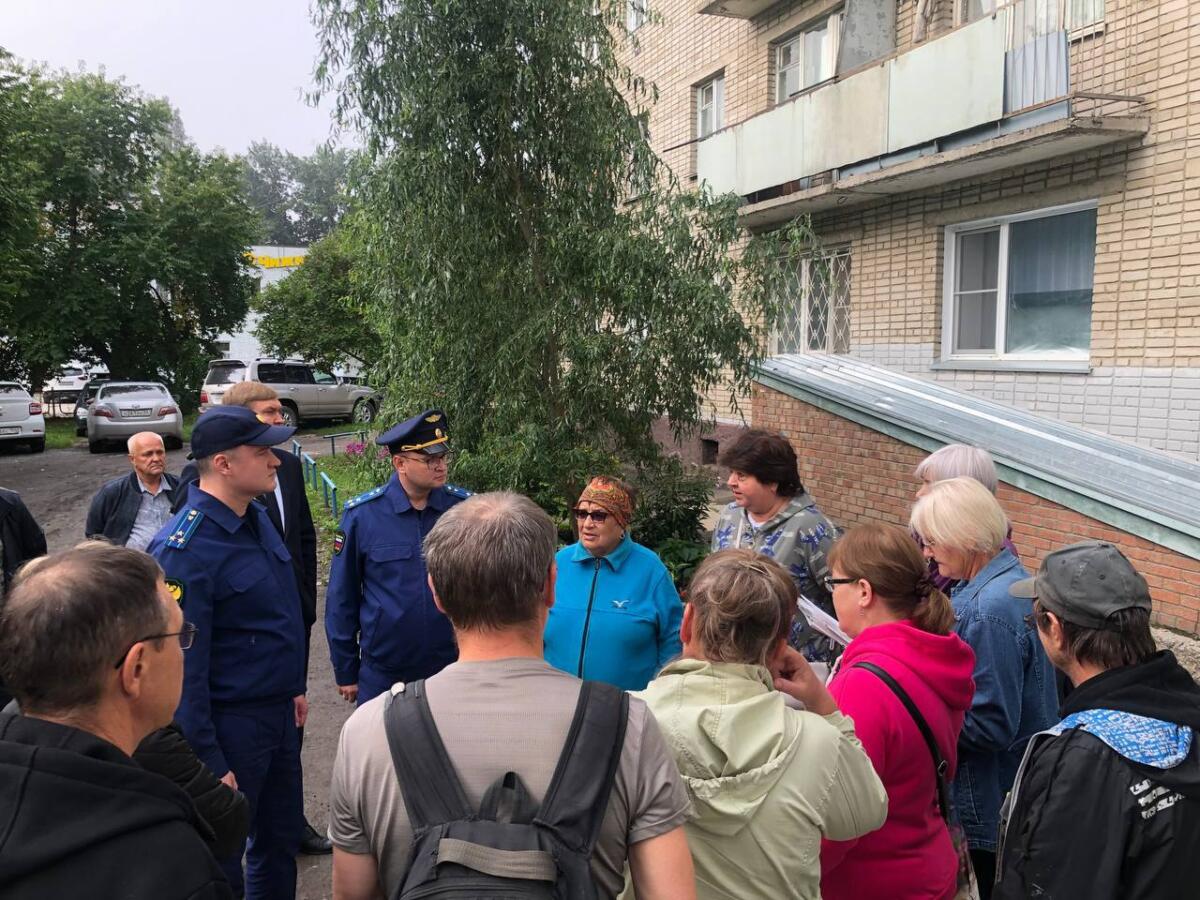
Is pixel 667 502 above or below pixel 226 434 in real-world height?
below

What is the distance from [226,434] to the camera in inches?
115

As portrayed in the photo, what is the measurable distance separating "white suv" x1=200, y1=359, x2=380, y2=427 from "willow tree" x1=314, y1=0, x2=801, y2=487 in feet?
53.5

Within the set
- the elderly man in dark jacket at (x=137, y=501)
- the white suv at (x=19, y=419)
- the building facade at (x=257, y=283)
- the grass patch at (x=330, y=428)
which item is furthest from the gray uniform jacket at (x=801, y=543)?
the building facade at (x=257, y=283)

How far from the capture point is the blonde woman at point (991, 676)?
2.42m

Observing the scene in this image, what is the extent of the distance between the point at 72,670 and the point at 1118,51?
8.99 m

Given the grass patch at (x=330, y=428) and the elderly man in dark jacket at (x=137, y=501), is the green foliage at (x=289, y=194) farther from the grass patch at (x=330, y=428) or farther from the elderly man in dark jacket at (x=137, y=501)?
the elderly man in dark jacket at (x=137, y=501)

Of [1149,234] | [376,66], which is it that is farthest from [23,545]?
[1149,234]

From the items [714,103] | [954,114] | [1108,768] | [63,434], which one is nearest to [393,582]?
[1108,768]

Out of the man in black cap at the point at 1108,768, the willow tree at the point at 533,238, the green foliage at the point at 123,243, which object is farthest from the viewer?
the green foliage at the point at 123,243

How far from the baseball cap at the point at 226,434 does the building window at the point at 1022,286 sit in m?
7.62

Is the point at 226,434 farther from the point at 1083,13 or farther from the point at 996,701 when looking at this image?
the point at 1083,13

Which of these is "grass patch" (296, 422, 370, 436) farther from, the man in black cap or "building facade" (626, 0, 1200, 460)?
the man in black cap

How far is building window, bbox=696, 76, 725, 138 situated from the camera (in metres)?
13.8

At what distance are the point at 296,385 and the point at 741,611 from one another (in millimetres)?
23008
